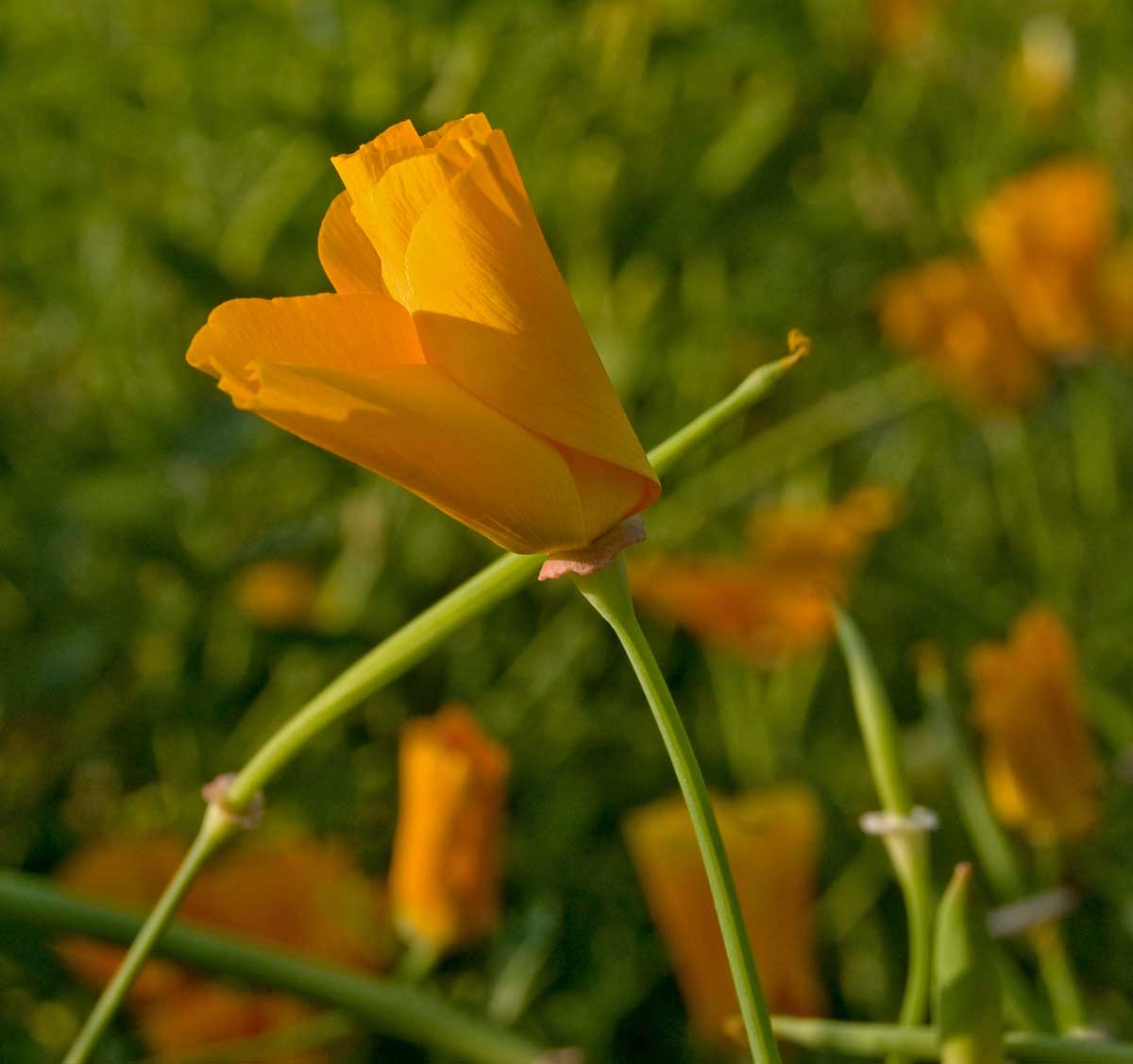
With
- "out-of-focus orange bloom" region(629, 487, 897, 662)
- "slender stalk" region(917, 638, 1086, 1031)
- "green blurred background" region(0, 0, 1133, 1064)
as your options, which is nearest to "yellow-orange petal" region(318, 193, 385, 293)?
"slender stalk" region(917, 638, 1086, 1031)

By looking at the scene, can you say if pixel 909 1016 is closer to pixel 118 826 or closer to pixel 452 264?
pixel 452 264

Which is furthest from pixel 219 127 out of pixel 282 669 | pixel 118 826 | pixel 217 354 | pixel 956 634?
pixel 217 354

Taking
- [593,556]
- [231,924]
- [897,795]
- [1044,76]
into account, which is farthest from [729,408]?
[1044,76]

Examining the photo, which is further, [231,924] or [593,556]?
[231,924]

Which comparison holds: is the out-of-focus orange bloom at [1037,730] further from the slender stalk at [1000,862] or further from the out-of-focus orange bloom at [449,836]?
the out-of-focus orange bloom at [449,836]

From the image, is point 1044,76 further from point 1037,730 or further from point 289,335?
point 289,335
